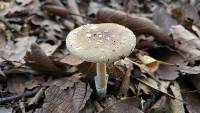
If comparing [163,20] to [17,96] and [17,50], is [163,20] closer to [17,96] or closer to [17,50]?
[17,50]

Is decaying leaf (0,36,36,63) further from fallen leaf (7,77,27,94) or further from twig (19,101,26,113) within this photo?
twig (19,101,26,113)

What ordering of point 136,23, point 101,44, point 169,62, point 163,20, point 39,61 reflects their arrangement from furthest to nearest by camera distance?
1. point 163,20
2. point 136,23
3. point 169,62
4. point 39,61
5. point 101,44

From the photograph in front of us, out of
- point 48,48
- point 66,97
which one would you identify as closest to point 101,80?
point 66,97

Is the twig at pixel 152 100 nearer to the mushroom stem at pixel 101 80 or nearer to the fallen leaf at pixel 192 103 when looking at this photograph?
the fallen leaf at pixel 192 103

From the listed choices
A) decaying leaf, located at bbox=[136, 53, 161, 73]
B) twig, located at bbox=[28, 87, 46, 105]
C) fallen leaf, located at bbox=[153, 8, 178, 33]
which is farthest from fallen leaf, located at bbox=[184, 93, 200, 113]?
twig, located at bbox=[28, 87, 46, 105]

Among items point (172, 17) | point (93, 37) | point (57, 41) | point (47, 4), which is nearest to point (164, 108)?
point (93, 37)

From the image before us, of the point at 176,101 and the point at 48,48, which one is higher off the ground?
the point at 48,48

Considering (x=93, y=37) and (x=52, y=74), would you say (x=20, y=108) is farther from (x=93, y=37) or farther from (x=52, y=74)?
(x=93, y=37)

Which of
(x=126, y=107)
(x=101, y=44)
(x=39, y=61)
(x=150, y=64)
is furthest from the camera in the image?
(x=150, y=64)
